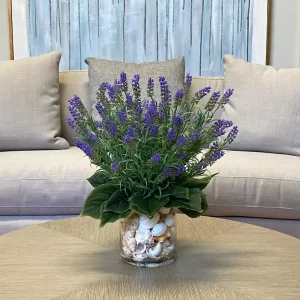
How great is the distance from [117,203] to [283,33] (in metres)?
2.40

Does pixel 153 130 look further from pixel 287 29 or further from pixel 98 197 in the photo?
pixel 287 29

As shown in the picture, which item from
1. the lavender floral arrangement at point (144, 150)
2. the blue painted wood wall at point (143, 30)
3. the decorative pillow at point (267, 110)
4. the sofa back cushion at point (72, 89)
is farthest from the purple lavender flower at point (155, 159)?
the blue painted wood wall at point (143, 30)

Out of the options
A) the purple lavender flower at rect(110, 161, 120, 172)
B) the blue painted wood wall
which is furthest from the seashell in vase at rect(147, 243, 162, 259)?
the blue painted wood wall

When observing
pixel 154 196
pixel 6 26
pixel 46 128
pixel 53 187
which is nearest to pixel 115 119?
pixel 154 196

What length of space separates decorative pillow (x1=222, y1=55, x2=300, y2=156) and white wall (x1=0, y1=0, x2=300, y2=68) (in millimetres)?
696

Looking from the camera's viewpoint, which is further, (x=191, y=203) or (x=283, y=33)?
(x=283, y=33)

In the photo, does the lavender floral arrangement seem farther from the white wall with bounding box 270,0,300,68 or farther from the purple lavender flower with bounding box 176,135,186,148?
the white wall with bounding box 270,0,300,68

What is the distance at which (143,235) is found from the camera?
109 cm

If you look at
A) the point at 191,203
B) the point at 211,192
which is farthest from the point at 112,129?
the point at 211,192

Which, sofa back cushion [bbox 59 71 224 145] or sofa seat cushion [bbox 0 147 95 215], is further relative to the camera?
sofa back cushion [bbox 59 71 224 145]

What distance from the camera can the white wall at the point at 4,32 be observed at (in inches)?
123

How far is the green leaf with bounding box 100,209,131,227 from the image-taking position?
107cm

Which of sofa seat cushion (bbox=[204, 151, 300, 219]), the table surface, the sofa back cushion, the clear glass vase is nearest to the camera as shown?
the table surface

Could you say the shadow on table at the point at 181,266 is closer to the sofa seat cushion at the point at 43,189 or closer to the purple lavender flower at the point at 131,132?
the purple lavender flower at the point at 131,132
